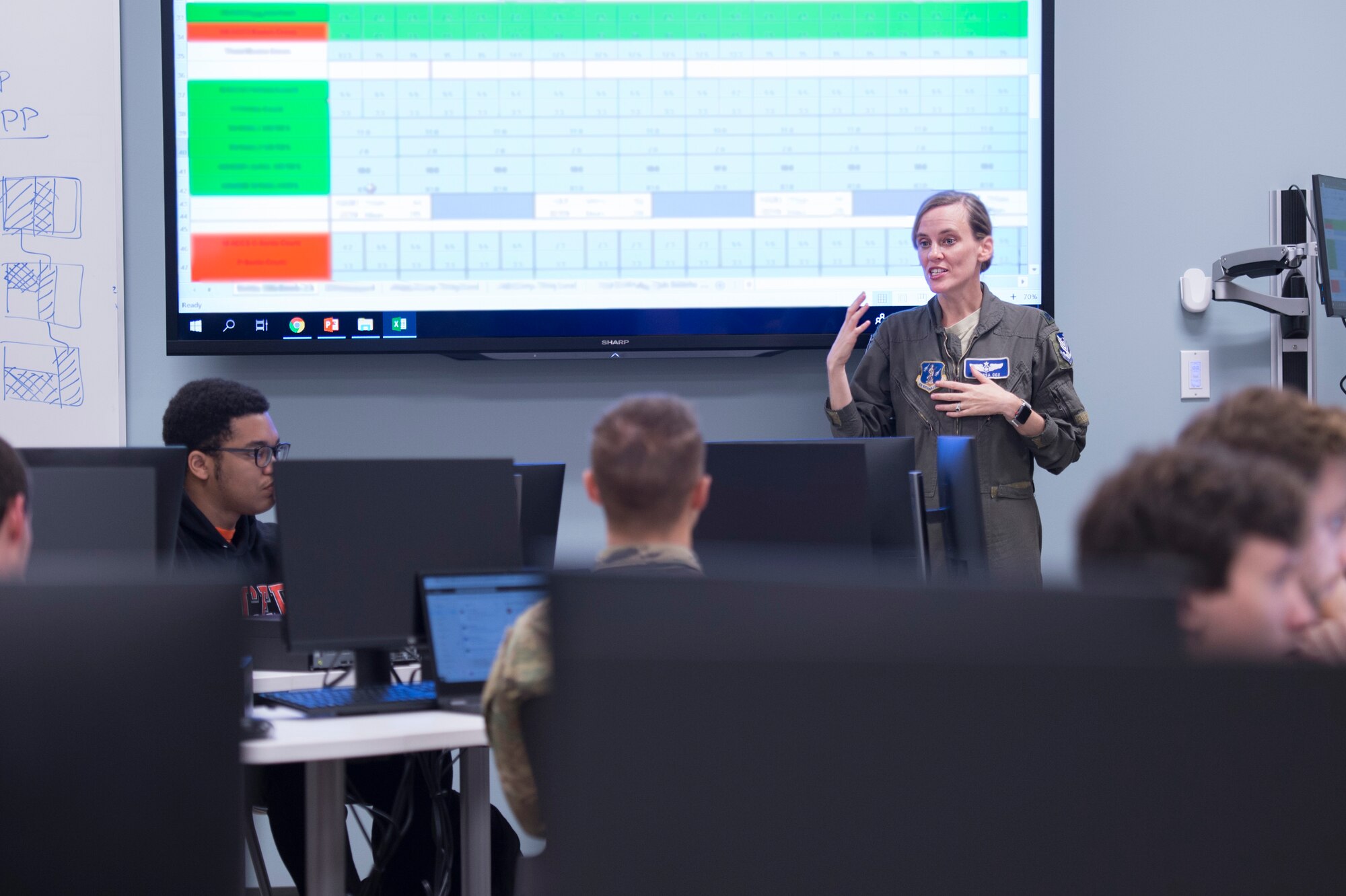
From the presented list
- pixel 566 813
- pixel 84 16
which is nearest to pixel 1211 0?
pixel 84 16

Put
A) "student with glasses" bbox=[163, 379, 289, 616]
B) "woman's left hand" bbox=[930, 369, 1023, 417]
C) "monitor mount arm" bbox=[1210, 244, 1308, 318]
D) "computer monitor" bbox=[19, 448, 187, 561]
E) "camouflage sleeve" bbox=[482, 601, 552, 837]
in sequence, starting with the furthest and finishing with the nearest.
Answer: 1. "monitor mount arm" bbox=[1210, 244, 1308, 318]
2. "woman's left hand" bbox=[930, 369, 1023, 417]
3. "student with glasses" bbox=[163, 379, 289, 616]
4. "computer monitor" bbox=[19, 448, 187, 561]
5. "camouflage sleeve" bbox=[482, 601, 552, 837]

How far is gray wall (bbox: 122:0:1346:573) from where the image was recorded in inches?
123

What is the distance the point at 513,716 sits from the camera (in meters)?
1.22

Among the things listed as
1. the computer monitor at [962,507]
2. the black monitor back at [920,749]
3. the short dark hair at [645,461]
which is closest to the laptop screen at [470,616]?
the short dark hair at [645,461]

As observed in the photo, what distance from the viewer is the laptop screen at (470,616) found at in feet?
5.52

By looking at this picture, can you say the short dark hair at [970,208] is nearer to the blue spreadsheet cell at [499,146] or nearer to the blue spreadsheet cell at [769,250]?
the blue spreadsheet cell at [769,250]

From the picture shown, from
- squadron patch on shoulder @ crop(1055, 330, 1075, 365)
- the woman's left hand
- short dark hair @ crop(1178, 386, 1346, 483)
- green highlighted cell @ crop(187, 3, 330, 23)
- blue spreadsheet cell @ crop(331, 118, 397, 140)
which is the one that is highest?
green highlighted cell @ crop(187, 3, 330, 23)

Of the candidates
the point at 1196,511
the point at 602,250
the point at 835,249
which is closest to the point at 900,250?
the point at 835,249

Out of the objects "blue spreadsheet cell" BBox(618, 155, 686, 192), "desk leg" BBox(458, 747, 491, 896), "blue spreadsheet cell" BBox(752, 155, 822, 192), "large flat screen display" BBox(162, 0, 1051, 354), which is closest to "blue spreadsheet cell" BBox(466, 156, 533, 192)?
"large flat screen display" BBox(162, 0, 1051, 354)

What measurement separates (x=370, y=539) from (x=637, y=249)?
156cm

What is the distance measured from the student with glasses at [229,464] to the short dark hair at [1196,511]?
185 centimetres

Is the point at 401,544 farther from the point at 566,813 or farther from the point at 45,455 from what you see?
the point at 566,813

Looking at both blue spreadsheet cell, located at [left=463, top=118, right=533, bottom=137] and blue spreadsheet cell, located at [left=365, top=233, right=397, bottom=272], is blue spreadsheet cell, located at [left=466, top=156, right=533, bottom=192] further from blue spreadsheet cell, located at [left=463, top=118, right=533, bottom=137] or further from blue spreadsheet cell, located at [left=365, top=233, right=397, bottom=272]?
blue spreadsheet cell, located at [left=365, top=233, right=397, bottom=272]

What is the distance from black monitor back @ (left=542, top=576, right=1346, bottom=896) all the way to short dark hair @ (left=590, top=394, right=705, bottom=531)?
547 millimetres
